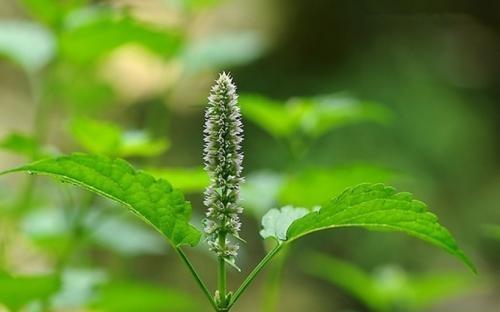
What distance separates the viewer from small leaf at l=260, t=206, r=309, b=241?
2.66 feet

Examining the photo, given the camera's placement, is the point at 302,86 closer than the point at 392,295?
No

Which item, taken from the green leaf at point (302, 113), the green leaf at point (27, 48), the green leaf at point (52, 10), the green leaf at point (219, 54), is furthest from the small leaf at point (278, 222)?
the green leaf at point (219, 54)

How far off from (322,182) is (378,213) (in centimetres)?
63

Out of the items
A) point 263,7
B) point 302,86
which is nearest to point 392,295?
point 302,86

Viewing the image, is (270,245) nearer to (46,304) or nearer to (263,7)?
(46,304)

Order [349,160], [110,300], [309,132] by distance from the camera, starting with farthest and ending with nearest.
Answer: [349,160]
[309,132]
[110,300]

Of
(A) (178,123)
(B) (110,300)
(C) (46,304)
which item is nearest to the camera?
(C) (46,304)

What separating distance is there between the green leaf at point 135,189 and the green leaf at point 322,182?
62 cm

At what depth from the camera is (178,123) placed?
4.95 metres

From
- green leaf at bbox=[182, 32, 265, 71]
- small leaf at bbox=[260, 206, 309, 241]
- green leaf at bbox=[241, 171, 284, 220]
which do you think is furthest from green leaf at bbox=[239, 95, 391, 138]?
small leaf at bbox=[260, 206, 309, 241]

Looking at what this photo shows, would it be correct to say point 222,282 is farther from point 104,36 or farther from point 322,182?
point 104,36

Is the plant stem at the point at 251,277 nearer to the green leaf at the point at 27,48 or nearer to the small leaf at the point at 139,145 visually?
the small leaf at the point at 139,145

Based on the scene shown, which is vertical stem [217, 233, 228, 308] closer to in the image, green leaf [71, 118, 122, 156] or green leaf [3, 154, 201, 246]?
green leaf [3, 154, 201, 246]

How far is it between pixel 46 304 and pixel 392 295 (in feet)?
2.55
